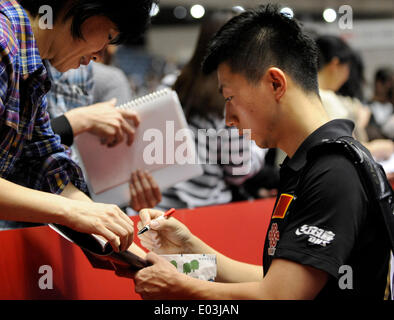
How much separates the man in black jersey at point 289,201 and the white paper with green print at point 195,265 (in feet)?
0.17

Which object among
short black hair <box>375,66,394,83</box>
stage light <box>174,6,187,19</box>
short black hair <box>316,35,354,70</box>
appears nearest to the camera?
short black hair <box>316,35,354,70</box>

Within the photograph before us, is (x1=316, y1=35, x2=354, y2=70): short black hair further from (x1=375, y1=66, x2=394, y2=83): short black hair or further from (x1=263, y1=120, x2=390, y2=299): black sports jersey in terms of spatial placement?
(x1=375, y1=66, x2=394, y2=83): short black hair

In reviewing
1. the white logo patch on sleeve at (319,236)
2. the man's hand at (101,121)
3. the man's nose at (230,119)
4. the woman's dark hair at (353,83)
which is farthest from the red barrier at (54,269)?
the woman's dark hair at (353,83)

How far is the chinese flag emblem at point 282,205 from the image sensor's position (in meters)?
1.14

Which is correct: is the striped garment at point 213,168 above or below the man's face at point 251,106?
below

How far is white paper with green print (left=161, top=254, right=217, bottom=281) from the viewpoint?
134 cm

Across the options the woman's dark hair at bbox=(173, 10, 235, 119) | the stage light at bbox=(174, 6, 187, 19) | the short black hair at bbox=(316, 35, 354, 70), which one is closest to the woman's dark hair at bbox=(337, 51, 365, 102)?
the short black hair at bbox=(316, 35, 354, 70)

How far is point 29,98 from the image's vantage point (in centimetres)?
127

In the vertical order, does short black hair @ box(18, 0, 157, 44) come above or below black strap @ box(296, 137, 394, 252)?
above

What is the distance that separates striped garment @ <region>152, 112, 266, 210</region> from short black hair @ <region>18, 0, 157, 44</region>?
36.4 inches

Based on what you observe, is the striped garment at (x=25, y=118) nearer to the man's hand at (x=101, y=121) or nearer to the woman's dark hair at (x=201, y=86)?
the man's hand at (x=101, y=121)

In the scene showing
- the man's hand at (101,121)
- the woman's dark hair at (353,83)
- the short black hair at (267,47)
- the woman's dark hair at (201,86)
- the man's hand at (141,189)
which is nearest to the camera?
the short black hair at (267,47)

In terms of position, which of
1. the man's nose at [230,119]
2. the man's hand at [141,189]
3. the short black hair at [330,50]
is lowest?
the man's hand at [141,189]
